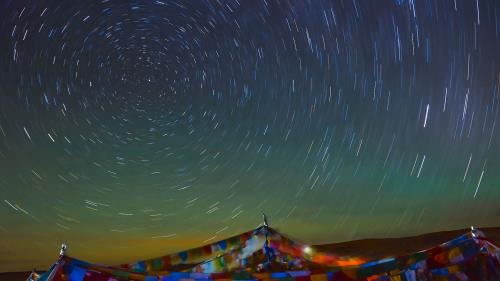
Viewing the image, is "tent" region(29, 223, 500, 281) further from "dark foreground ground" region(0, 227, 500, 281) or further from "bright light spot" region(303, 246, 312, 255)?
"dark foreground ground" region(0, 227, 500, 281)

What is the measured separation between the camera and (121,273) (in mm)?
5570

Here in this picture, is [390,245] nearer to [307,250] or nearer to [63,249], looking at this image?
[307,250]

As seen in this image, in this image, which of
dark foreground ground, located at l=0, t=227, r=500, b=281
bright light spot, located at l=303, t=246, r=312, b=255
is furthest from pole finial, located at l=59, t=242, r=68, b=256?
dark foreground ground, located at l=0, t=227, r=500, b=281

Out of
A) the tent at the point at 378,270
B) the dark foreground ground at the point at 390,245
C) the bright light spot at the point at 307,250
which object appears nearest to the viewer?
the tent at the point at 378,270

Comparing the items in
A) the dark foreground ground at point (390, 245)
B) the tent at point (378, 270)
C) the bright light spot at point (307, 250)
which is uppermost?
the dark foreground ground at point (390, 245)

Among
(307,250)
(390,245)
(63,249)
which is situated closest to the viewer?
(63,249)

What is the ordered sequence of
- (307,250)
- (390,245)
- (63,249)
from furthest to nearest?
(390,245)
(307,250)
(63,249)


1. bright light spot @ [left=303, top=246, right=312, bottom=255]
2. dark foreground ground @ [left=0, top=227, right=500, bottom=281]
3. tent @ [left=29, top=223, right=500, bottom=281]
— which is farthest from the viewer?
dark foreground ground @ [left=0, top=227, right=500, bottom=281]

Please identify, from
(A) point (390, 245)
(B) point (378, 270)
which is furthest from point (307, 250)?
(A) point (390, 245)

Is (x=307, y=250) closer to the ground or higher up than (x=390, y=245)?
closer to the ground

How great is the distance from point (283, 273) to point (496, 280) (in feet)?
8.44

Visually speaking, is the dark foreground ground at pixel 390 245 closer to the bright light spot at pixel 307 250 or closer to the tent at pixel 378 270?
the bright light spot at pixel 307 250

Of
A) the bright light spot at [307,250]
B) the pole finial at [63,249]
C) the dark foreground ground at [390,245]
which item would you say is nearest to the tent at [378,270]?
the pole finial at [63,249]

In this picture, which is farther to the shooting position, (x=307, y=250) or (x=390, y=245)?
(x=390, y=245)
